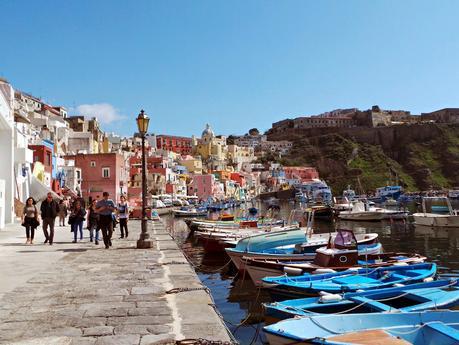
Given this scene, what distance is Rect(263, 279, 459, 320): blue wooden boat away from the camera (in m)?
8.59

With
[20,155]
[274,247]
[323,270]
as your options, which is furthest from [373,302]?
[20,155]

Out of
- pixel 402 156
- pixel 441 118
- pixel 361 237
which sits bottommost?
pixel 361 237

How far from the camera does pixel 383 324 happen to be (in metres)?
7.25

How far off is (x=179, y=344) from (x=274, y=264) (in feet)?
29.8

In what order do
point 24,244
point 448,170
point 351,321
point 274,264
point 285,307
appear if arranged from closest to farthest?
point 351,321, point 285,307, point 274,264, point 24,244, point 448,170

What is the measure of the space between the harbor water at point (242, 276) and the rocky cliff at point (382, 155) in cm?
12017

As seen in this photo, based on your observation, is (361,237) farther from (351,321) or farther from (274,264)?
(351,321)

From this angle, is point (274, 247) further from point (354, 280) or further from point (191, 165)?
point (191, 165)

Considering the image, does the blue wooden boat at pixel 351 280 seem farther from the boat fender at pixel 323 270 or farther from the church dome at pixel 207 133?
the church dome at pixel 207 133

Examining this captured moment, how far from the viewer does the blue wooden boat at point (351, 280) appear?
413 inches

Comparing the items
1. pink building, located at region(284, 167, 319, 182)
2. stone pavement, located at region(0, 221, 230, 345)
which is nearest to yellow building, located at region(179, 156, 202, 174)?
pink building, located at region(284, 167, 319, 182)

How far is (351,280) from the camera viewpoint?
1137 centimetres

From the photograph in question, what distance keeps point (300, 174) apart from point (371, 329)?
5871 inches

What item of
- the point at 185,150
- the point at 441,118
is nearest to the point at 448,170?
the point at 441,118
